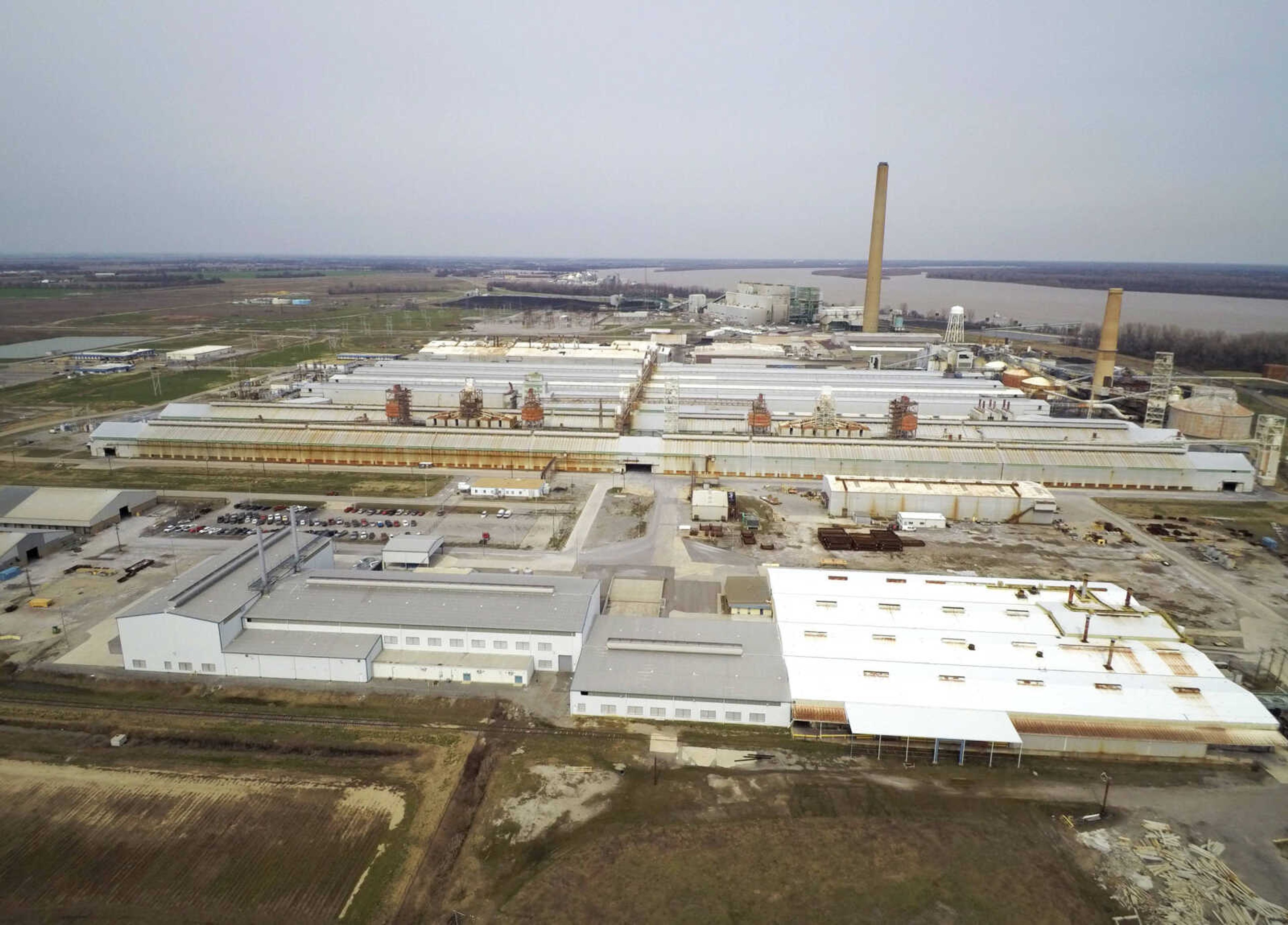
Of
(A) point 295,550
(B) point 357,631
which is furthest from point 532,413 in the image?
(B) point 357,631

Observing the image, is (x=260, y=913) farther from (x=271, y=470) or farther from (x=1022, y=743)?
(x=271, y=470)

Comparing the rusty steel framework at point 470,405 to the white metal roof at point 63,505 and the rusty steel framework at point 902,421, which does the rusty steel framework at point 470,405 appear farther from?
the rusty steel framework at point 902,421

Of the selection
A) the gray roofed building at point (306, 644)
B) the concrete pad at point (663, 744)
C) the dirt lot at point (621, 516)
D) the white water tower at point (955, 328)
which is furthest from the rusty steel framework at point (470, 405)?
the white water tower at point (955, 328)

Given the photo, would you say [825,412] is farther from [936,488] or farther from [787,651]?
[787,651]

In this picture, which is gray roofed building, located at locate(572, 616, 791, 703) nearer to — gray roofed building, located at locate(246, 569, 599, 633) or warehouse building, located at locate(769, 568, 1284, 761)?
warehouse building, located at locate(769, 568, 1284, 761)

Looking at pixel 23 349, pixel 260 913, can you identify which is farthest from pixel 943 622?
pixel 23 349

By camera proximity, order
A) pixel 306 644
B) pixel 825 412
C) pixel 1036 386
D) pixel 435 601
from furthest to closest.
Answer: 1. pixel 1036 386
2. pixel 825 412
3. pixel 435 601
4. pixel 306 644
